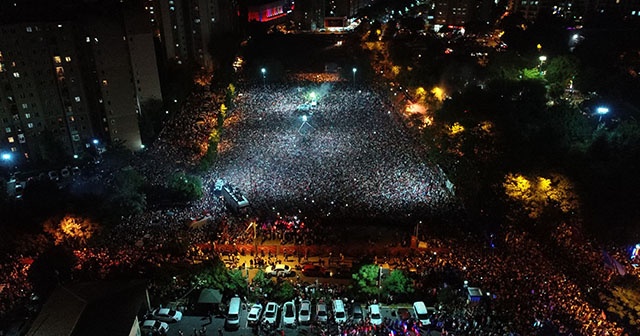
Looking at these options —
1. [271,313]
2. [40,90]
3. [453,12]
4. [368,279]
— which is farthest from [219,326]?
[453,12]

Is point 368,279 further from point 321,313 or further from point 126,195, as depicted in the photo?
point 126,195

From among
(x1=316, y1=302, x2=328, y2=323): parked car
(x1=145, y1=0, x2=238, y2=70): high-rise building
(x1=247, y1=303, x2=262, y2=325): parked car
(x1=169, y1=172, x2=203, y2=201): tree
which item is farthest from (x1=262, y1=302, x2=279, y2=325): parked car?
(x1=145, y1=0, x2=238, y2=70): high-rise building

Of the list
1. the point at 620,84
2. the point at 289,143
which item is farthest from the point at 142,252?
the point at 620,84

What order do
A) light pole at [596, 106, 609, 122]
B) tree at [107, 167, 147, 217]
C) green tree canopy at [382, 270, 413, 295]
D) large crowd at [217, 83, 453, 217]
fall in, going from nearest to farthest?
1. green tree canopy at [382, 270, 413, 295]
2. tree at [107, 167, 147, 217]
3. large crowd at [217, 83, 453, 217]
4. light pole at [596, 106, 609, 122]

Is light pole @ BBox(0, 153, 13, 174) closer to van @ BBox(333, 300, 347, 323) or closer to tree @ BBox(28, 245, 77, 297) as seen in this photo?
tree @ BBox(28, 245, 77, 297)

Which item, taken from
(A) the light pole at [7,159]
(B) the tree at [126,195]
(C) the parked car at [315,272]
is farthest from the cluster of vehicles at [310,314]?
(A) the light pole at [7,159]

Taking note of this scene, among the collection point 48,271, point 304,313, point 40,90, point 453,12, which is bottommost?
point 304,313
